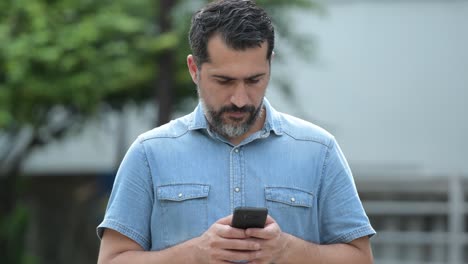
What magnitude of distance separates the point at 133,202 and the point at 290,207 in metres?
0.50

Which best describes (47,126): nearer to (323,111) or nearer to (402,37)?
(323,111)

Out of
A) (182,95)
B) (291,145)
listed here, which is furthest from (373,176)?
(291,145)

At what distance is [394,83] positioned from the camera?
1405 centimetres

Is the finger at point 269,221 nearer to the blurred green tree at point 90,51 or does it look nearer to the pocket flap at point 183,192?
the pocket flap at point 183,192

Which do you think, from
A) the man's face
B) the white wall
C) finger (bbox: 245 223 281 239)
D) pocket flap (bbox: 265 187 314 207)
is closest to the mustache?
the man's face

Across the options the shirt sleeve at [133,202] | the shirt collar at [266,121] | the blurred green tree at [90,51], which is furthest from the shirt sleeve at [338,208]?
the blurred green tree at [90,51]

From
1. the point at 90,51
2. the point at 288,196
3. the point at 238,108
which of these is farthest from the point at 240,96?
the point at 90,51

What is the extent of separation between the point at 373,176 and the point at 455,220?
1545 mm

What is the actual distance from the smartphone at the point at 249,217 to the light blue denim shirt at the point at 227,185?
0.23m

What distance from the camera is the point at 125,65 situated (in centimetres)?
1128

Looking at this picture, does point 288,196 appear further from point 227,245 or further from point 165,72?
point 165,72

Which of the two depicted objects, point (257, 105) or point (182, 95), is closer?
point (257, 105)

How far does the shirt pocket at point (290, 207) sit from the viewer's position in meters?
3.39

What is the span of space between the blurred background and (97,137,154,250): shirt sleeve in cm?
757
